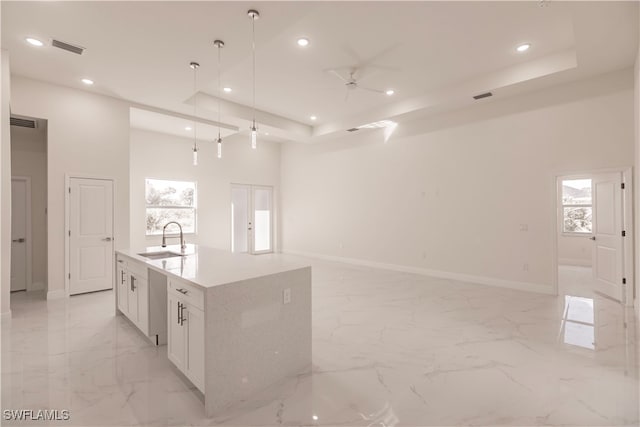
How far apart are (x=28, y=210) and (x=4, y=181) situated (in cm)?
194

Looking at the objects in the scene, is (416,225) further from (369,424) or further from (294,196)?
(369,424)

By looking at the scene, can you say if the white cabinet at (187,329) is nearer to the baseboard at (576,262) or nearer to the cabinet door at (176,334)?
the cabinet door at (176,334)

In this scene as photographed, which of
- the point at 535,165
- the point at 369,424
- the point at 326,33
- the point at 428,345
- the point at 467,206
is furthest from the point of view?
the point at 467,206

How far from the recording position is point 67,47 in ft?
11.8

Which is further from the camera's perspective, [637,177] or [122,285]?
[637,177]

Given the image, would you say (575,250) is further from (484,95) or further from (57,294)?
(57,294)

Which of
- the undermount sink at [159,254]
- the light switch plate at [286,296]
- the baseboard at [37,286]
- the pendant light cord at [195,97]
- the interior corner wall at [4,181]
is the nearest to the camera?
the light switch plate at [286,296]

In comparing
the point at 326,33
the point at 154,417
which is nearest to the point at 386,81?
the point at 326,33

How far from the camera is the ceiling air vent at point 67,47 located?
3.52 metres

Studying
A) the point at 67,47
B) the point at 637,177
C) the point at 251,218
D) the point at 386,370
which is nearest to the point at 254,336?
the point at 386,370

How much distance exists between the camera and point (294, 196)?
9.34m

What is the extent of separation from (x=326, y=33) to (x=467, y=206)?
3992mm

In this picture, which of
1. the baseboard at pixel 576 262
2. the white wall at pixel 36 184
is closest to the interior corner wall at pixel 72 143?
the white wall at pixel 36 184

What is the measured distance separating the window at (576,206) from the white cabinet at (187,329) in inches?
352
